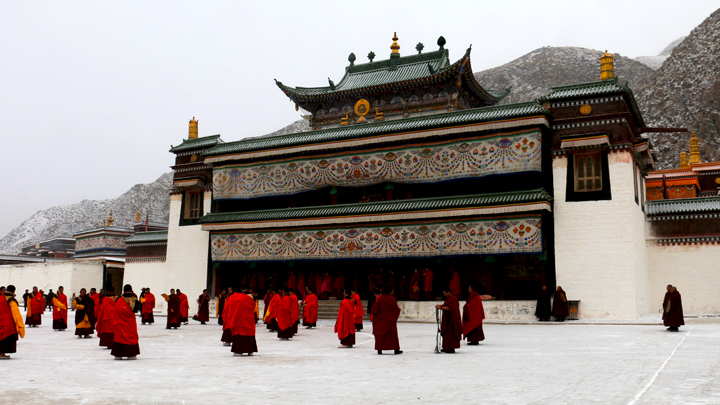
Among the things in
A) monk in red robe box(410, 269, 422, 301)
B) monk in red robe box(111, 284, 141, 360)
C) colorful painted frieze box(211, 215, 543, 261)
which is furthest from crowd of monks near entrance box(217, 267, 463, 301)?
monk in red robe box(111, 284, 141, 360)

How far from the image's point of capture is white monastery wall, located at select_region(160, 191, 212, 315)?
27438mm

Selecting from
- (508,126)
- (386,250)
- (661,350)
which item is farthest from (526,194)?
(661,350)

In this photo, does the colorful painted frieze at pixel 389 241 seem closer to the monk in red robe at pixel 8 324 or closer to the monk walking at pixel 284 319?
the monk walking at pixel 284 319

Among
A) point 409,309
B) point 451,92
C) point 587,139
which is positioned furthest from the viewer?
point 451,92

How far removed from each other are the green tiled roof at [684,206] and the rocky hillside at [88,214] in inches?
2632

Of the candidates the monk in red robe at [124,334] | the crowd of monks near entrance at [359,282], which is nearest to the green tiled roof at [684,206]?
the crowd of monks near entrance at [359,282]

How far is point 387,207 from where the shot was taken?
73.8 feet

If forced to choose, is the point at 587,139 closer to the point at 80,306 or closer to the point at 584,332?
the point at 584,332

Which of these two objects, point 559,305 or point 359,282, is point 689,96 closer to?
point 359,282

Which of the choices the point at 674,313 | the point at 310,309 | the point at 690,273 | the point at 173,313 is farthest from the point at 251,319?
the point at 690,273

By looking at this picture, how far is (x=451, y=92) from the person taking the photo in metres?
25.2

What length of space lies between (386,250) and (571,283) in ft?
21.0

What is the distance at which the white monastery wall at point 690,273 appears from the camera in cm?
1995

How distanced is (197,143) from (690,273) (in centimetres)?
2086
